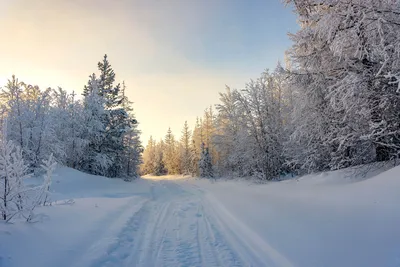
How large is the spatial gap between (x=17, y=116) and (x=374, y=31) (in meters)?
19.9

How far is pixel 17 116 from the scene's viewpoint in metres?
16.6

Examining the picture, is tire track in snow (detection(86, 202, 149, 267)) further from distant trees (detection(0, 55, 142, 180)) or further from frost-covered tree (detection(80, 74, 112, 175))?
frost-covered tree (detection(80, 74, 112, 175))

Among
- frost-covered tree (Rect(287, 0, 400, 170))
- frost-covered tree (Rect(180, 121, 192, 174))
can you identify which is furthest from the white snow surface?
frost-covered tree (Rect(180, 121, 192, 174))

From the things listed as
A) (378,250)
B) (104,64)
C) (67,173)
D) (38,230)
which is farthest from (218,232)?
(104,64)

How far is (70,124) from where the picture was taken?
2355cm

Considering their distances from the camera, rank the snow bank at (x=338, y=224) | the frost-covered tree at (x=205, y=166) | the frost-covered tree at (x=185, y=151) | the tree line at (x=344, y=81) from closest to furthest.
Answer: the snow bank at (x=338, y=224), the tree line at (x=344, y=81), the frost-covered tree at (x=205, y=166), the frost-covered tree at (x=185, y=151)

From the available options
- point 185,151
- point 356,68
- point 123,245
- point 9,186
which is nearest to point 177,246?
point 123,245

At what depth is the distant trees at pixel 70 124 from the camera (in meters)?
17.0

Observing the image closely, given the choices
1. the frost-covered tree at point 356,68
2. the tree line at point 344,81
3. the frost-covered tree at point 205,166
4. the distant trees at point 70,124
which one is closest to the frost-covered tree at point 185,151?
the frost-covered tree at point 205,166

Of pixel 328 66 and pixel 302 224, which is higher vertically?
pixel 328 66

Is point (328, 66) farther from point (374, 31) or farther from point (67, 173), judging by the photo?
point (67, 173)

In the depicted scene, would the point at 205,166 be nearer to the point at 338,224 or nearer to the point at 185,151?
the point at 185,151

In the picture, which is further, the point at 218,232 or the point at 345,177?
the point at 345,177

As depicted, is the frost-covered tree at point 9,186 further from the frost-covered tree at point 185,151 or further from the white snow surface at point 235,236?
the frost-covered tree at point 185,151
